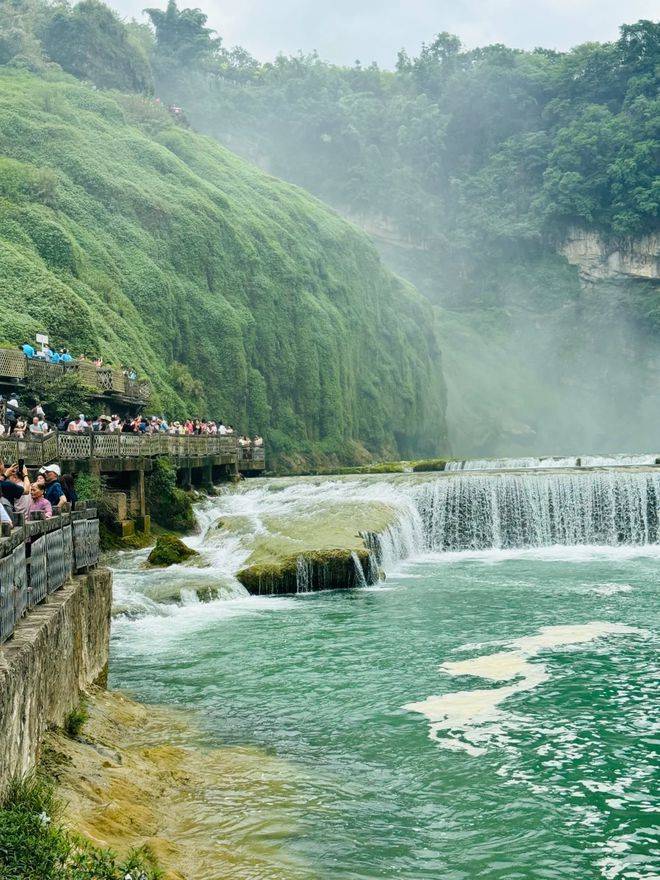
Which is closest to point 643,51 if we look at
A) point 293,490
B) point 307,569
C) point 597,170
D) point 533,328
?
point 597,170

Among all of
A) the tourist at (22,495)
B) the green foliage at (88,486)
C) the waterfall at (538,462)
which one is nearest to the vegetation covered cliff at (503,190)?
the waterfall at (538,462)

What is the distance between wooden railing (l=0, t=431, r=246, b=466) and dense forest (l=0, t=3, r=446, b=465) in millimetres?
7418

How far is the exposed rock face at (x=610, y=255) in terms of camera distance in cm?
9000

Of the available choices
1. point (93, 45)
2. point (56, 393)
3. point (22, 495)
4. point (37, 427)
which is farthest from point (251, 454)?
point (93, 45)

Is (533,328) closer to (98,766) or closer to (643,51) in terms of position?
(643,51)

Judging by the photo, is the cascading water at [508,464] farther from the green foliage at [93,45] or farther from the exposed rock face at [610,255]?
the exposed rock face at [610,255]

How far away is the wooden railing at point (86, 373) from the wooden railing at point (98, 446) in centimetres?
351

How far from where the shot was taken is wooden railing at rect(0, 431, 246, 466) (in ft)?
72.6

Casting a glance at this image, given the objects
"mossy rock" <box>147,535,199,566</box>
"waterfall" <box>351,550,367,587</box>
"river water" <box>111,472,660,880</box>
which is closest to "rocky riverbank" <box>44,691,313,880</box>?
"river water" <box>111,472,660,880</box>

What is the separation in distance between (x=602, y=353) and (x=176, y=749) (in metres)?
91.4

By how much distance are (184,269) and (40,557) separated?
4646cm

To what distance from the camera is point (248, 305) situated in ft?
189

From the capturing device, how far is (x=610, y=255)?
92.2 meters

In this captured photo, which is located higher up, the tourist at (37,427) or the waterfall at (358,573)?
the tourist at (37,427)
